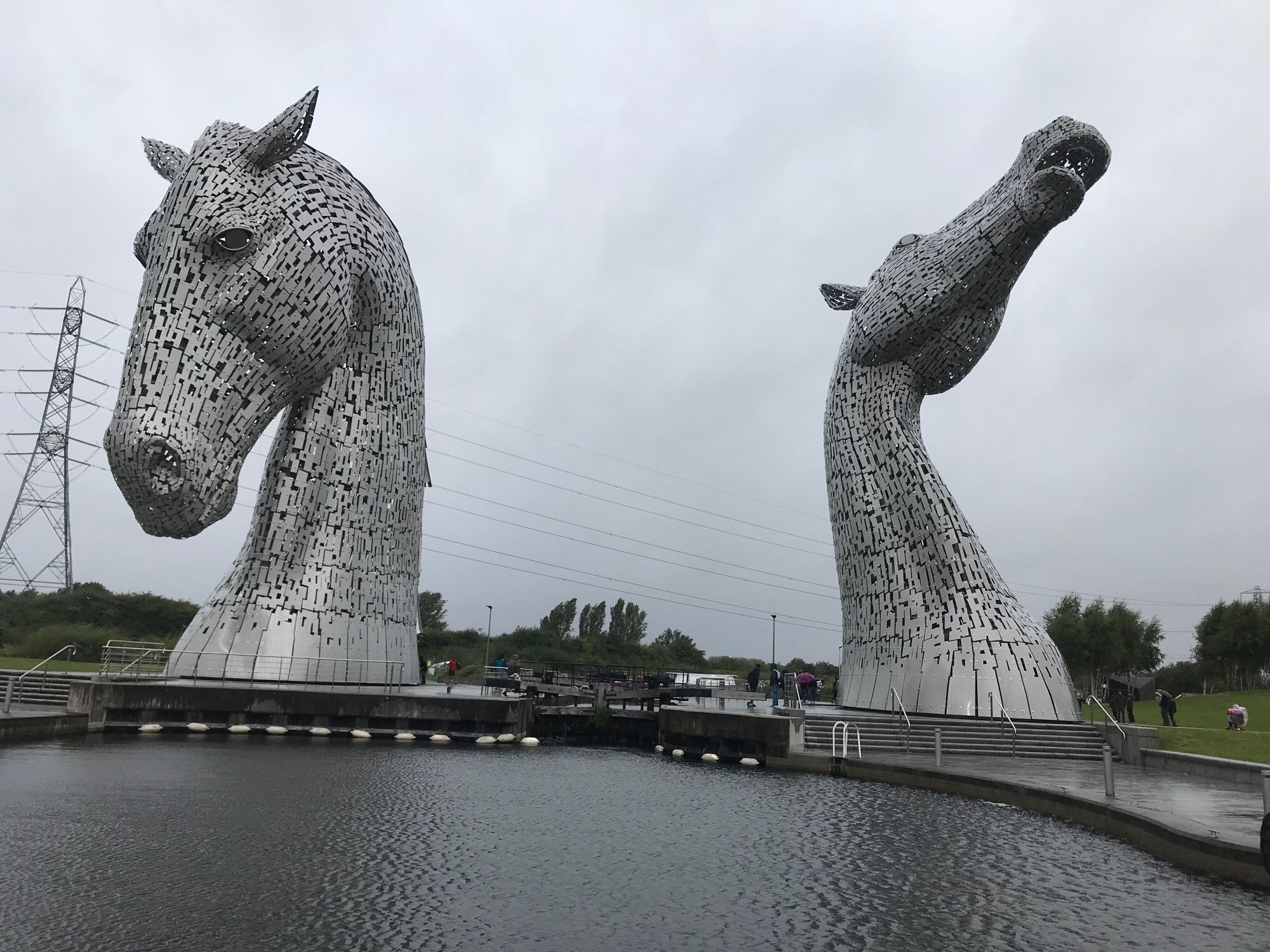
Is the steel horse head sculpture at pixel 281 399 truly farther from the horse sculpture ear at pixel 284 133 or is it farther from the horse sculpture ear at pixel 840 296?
the horse sculpture ear at pixel 840 296

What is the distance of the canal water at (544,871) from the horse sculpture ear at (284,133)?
1097cm

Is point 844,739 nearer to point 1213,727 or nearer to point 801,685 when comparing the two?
point 801,685

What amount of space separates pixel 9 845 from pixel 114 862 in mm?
1110

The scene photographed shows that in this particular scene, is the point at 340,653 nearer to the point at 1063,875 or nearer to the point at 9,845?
the point at 9,845

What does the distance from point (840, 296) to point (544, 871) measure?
18.9 m

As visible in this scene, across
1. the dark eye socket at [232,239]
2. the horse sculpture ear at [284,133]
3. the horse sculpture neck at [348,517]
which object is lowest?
the horse sculpture neck at [348,517]

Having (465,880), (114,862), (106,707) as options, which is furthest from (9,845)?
(106,707)

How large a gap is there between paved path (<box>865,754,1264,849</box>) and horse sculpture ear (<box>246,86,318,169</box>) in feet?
48.6

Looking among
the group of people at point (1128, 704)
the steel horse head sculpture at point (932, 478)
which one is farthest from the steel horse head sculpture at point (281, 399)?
the group of people at point (1128, 704)

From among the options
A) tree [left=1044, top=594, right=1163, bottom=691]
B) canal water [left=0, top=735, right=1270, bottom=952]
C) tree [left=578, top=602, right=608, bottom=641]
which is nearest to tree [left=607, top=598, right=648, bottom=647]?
tree [left=578, top=602, right=608, bottom=641]

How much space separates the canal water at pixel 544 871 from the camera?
17.9 ft

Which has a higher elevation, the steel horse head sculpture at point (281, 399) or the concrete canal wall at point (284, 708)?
the steel horse head sculpture at point (281, 399)

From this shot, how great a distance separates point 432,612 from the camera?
222 feet

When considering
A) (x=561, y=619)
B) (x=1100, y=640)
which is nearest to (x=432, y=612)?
(x=561, y=619)
